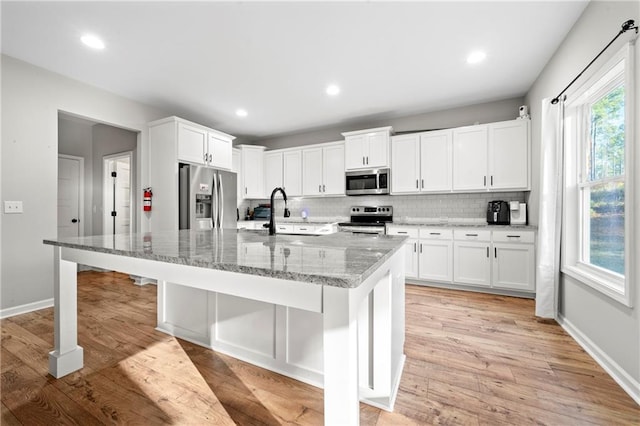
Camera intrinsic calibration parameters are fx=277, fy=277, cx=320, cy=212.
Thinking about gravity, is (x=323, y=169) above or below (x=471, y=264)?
above

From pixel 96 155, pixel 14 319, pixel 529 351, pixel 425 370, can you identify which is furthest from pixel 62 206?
pixel 529 351

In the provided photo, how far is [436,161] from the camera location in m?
4.02

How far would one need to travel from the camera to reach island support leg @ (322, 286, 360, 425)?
2.73ft

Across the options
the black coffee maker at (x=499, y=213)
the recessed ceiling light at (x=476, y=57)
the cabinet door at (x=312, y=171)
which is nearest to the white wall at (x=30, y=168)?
the cabinet door at (x=312, y=171)

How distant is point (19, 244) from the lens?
9.37 ft

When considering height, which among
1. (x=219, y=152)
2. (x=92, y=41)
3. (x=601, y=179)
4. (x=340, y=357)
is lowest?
(x=340, y=357)

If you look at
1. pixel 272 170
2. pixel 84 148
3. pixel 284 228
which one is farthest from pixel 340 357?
pixel 84 148

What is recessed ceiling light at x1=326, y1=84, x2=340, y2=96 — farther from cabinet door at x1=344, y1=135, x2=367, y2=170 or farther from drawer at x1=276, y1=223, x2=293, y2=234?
drawer at x1=276, y1=223, x2=293, y2=234

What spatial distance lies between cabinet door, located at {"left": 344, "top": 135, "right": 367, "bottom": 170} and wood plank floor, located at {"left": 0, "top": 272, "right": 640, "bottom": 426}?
107 inches

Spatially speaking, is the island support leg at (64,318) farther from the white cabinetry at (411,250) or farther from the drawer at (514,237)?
the drawer at (514,237)

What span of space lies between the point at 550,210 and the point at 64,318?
3.90 metres

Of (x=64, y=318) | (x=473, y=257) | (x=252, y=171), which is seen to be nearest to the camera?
(x=64, y=318)

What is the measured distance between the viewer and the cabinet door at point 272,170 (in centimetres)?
538

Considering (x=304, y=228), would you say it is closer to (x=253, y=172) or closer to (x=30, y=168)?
(x=253, y=172)
